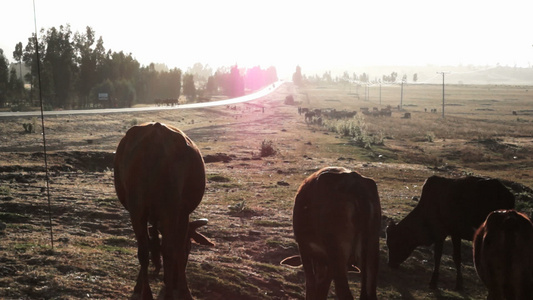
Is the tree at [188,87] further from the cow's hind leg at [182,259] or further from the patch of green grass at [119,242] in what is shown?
the cow's hind leg at [182,259]

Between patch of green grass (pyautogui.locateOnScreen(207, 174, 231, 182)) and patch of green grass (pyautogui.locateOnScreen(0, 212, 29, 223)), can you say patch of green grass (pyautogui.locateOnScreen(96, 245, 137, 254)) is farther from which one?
patch of green grass (pyautogui.locateOnScreen(207, 174, 231, 182))

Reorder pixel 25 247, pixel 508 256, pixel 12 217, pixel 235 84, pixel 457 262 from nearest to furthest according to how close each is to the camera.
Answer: pixel 508 256 < pixel 25 247 < pixel 457 262 < pixel 12 217 < pixel 235 84

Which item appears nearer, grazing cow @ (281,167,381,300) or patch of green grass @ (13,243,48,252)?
grazing cow @ (281,167,381,300)

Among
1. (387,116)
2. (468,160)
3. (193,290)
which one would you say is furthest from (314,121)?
(193,290)

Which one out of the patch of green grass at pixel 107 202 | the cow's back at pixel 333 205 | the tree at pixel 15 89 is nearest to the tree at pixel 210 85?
the tree at pixel 15 89

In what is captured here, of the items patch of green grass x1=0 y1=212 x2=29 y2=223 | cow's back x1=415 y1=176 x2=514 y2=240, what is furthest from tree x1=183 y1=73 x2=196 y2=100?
cow's back x1=415 y1=176 x2=514 y2=240

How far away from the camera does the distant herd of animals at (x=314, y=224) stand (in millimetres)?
7172

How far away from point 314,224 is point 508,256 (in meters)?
3.30

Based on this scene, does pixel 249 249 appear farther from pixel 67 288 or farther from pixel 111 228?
pixel 67 288

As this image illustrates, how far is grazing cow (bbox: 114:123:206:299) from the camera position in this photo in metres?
8.00

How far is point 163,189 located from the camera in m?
8.03

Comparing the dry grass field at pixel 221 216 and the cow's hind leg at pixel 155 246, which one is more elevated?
the cow's hind leg at pixel 155 246

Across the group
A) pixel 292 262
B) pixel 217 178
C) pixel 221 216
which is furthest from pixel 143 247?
pixel 217 178

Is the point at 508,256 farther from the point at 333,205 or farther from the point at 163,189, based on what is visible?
the point at 163,189
